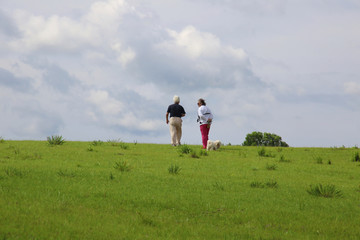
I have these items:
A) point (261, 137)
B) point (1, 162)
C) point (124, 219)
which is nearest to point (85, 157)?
point (1, 162)

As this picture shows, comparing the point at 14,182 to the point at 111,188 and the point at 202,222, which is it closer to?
the point at 111,188

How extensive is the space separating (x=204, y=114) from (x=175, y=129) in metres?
2.62

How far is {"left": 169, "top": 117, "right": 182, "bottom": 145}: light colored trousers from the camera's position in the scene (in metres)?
24.9

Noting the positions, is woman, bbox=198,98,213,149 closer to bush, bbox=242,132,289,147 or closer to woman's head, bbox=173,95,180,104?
woman's head, bbox=173,95,180,104

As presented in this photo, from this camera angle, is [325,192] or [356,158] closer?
[325,192]

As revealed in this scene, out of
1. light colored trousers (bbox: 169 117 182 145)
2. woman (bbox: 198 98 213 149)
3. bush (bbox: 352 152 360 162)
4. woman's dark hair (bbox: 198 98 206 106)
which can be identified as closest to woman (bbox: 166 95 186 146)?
light colored trousers (bbox: 169 117 182 145)

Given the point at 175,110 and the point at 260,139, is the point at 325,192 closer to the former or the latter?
the point at 175,110

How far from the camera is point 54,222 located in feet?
Answer: 20.6

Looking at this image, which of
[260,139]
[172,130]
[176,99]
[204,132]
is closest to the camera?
[204,132]

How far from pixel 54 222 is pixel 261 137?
4841cm

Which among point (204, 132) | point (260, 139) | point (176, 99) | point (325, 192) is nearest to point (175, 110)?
point (176, 99)

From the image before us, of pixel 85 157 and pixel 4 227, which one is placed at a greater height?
pixel 85 157

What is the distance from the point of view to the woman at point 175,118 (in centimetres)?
2491

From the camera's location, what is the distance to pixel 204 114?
23.5 m
